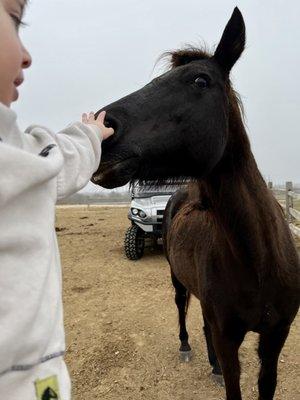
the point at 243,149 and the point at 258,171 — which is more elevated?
the point at 243,149

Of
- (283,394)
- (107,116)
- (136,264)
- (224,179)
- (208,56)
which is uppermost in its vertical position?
(208,56)

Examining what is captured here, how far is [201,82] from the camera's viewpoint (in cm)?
204

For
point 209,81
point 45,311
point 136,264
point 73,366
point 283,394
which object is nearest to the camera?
point 45,311

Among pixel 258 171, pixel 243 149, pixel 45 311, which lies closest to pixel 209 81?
pixel 243 149

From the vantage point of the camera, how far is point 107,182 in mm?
1711

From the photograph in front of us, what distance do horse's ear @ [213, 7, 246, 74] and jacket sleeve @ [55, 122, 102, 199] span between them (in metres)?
1.23

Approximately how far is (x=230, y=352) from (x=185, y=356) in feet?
4.74

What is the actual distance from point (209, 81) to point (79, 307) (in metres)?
3.91

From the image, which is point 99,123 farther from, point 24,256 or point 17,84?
point 24,256

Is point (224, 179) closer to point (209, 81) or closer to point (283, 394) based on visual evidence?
point (209, 81)

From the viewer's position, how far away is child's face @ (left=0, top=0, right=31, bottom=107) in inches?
31.2

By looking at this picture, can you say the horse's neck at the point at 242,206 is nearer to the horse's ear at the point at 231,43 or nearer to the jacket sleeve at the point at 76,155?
the horse's ear at the point at 231,43

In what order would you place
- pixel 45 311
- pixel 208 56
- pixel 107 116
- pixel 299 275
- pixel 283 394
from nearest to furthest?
1. pixel 45 311
2. pixel 107 116
3. pixel 208 56
4. pixel 299 275
5. pixel 283 394

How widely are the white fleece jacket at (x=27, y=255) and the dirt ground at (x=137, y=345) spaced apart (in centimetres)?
271
